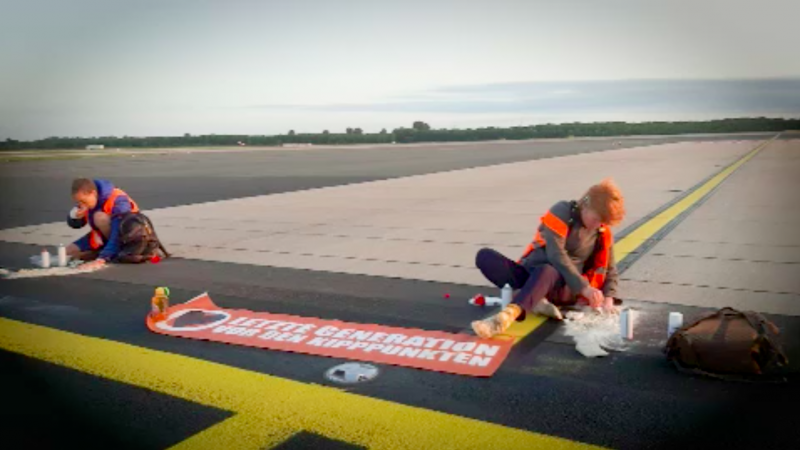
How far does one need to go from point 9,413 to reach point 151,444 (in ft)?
2.75

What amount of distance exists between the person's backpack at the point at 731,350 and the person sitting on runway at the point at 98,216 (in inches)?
225

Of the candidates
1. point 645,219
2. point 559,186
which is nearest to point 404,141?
point 559,186

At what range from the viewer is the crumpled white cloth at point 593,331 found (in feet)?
14.4

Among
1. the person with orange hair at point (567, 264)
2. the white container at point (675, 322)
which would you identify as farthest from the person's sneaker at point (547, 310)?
the white container at point (675, 322)

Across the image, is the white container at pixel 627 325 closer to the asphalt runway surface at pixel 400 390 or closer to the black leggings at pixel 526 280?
the asphalt runway surface at pixel 400 390

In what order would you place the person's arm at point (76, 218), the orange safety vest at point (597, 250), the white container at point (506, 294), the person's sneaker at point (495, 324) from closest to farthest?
the person's sneaker at point (495, 324), the orange safety vest at point (597, 250), the white container at point (506, 294), the person's arm at point (76, 218)

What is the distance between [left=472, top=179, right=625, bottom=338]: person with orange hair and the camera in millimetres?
4738

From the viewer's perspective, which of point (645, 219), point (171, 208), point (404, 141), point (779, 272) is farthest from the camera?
point (404, 141)

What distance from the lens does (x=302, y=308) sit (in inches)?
218

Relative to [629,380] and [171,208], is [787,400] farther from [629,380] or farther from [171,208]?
[171,208]

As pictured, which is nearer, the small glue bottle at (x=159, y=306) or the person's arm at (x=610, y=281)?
the small glue bottle at (x=159, y=306)

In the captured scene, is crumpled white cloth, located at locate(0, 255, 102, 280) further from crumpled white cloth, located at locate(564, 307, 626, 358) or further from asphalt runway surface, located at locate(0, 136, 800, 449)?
crumpled white cloth, located at locate(564, 307, 626, 358)

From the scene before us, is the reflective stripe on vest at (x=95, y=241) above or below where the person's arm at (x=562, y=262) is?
below

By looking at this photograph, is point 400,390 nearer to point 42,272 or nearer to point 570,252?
point 570,252
